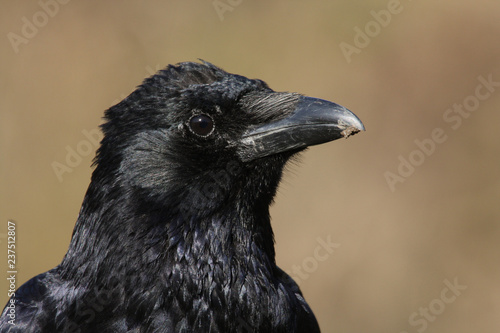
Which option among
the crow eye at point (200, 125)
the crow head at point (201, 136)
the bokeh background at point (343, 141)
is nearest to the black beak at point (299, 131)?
the crow head at point (201, 136)

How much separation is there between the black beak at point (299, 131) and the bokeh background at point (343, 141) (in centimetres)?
565

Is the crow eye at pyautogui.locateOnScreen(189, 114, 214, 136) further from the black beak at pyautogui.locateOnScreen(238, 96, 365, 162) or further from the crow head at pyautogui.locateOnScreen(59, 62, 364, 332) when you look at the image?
the black beak at pyautogui.locateOnScreen(238, 96, 365, 162)

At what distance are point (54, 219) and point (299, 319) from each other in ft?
20.2

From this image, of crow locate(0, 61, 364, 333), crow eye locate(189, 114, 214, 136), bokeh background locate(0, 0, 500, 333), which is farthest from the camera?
bokeh background locate(0, 0, 500, 333)

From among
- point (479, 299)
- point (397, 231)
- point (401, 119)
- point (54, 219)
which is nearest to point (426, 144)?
point (401, 119)

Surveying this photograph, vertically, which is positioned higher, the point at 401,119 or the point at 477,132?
the point at 401,119

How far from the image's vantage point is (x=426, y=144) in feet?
33.0

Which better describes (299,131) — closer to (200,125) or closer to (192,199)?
(200,125)

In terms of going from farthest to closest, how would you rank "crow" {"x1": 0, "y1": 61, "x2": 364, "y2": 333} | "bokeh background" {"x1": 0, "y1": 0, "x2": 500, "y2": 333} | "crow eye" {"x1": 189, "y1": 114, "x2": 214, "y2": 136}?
"bokeh background" {"x1": 0, "y1": 0, "x2": 500, "y2": 333} < "crow eye" {"x1": 189, "y1": 114, "x2": 214, "y2": 136} < "crow" {"x1": 0, "y1": 61, "x2": 364, "y2": 333}

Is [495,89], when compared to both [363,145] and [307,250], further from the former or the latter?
[307,250]

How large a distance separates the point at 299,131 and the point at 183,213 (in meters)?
0.79

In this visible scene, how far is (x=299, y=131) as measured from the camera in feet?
13.4

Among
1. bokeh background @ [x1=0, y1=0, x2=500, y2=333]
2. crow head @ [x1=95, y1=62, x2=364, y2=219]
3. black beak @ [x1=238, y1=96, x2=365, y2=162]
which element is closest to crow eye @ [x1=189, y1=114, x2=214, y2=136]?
crow head @ [x1=95, y1=62, x2=364, y2=219]

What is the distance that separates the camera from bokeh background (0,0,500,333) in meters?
9.78
